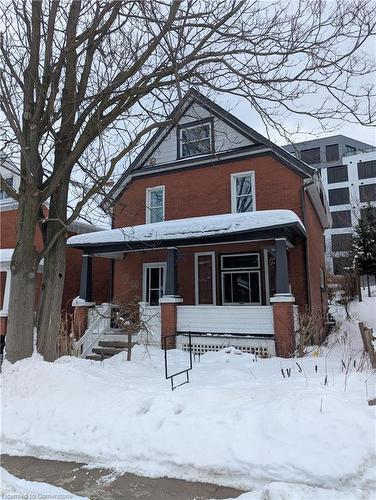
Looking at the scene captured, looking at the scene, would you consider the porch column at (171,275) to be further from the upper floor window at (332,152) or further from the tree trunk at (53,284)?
the upper floor window at (332,152)

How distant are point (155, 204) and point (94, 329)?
618 cm

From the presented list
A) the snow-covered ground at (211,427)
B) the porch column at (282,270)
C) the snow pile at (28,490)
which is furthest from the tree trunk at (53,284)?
the porch column at (282,270)

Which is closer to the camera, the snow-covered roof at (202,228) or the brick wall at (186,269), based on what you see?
the snow-covered roof at (202,228)

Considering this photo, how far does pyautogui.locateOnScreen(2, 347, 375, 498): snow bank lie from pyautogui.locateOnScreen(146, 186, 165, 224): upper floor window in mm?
10108

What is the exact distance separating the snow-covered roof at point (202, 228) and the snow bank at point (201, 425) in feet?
15.3

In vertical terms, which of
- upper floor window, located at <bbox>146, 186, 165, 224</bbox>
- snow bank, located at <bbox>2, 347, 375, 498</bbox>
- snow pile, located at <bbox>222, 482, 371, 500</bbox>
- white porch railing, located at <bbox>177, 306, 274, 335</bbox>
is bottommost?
snow pile, located at <bbox>222, 482, 371, 500</bbox>

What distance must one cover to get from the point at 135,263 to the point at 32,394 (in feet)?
33.8

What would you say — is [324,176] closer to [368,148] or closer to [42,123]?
[368,148]

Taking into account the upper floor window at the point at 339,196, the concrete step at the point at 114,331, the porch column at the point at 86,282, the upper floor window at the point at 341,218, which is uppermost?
the upper floor window at the point at 339,196

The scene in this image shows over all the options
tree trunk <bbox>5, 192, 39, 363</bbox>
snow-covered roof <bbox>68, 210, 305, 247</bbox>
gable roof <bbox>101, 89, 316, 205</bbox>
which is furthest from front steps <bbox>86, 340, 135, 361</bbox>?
tree trunk <bbox>5, 192, 39, 363</bbox>

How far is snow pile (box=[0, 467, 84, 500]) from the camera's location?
3.74 m

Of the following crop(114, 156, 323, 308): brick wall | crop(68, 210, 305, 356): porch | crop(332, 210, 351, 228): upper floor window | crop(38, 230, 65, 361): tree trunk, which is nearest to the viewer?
crop(38, 230, 65, 361): tree trunk

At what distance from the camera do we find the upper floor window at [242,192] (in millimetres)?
14758

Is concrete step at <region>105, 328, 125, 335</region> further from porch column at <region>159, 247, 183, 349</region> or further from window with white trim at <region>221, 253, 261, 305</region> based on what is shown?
window with white trim at <region>221, 253, 261, 305</region>
